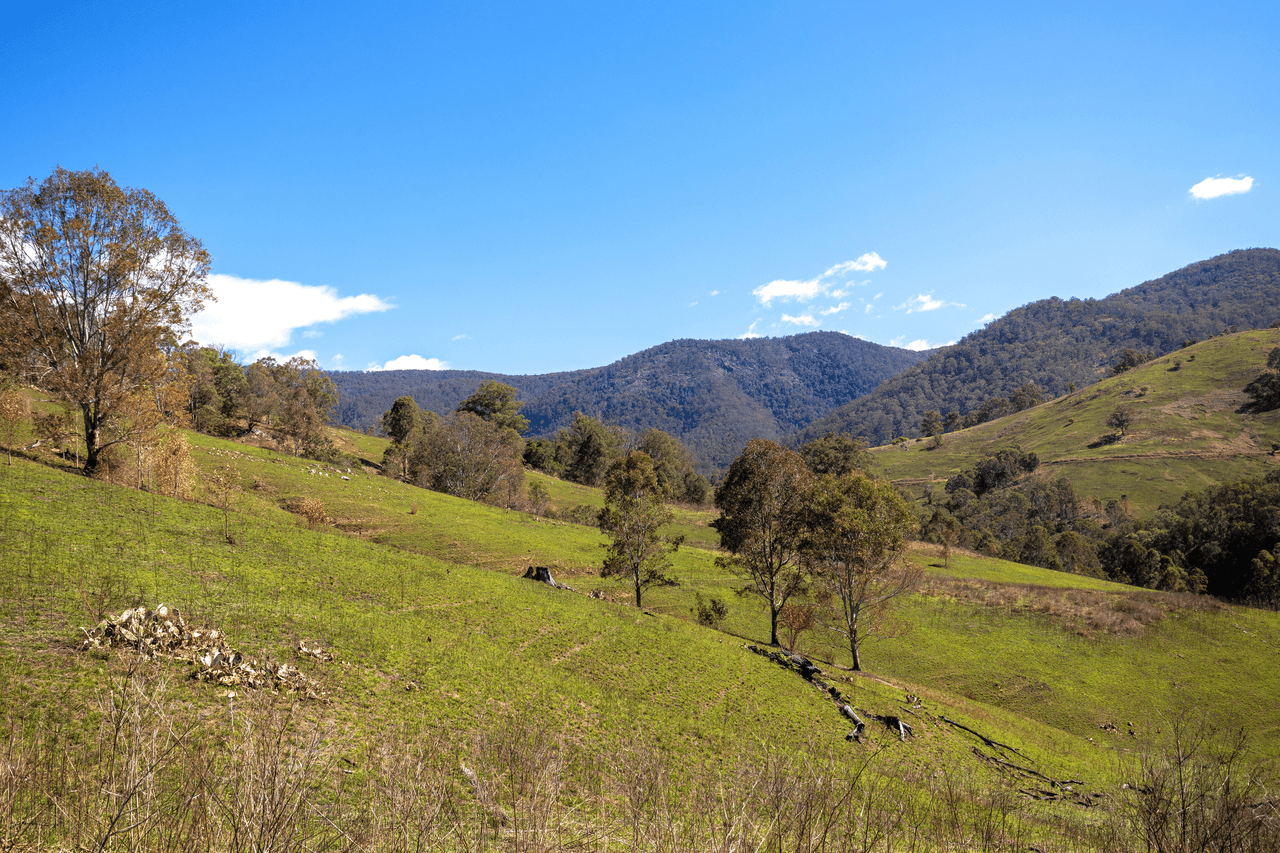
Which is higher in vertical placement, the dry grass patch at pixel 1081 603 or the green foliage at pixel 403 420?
the green foliage at pixel 403 420

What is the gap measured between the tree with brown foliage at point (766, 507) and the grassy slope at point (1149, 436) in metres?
116

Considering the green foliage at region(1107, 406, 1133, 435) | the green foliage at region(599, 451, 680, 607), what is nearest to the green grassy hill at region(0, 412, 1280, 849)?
the green foliage at region(599, 451, 680, 607)

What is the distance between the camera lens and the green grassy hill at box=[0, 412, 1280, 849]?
5312mm

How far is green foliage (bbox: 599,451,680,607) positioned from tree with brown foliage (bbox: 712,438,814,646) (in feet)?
11.8

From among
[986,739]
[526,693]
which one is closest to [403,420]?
[526,693]

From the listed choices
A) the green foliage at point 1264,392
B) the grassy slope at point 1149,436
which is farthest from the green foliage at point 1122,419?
the green foliage at point 1264,392

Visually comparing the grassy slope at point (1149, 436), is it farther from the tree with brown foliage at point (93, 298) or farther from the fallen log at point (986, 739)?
the tree with brown foliage at point (93, 298)

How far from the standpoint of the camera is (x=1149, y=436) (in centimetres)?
13850

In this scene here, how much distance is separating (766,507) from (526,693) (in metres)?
17.1

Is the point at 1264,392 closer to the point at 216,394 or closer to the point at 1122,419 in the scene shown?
the point at 1122,419

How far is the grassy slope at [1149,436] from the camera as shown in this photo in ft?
384

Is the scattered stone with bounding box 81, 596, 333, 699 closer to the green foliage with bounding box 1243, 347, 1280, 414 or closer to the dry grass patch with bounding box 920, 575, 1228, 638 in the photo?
the dry grass patch with bounding box 920, 575, 1228, 638

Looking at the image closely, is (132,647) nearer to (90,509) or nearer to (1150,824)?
(90,509)

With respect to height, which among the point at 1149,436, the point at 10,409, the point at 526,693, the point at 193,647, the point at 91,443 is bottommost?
the point at 526,693
